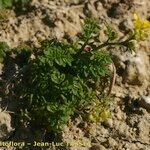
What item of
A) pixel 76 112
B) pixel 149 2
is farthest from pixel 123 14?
pixel 76 112

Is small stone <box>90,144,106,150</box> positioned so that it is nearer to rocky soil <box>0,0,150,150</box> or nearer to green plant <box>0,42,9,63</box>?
rocky soil <box>0,0,150,150</box>

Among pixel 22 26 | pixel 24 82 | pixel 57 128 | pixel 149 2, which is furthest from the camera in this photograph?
pixel 149 2

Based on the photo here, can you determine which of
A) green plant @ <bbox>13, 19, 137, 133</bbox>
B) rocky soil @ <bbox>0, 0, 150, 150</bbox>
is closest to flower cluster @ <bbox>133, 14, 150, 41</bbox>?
green plant @ <bbox>13, 19, 137, 133</bbox>

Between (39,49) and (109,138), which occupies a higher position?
(39,49)

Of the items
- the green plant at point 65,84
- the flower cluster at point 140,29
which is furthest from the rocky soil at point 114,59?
the flower cluster at point 140,29

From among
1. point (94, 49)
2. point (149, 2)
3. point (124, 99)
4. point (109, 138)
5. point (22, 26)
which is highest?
point (149, 2)

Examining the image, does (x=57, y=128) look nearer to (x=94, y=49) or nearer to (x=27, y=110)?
(x=27, y=110)

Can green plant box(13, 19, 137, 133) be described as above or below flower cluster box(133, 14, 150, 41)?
below

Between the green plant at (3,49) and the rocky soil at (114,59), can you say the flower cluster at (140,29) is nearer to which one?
the rocky soil at (114,59)

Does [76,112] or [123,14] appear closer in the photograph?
[76,112]
